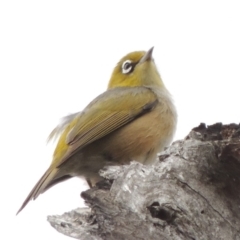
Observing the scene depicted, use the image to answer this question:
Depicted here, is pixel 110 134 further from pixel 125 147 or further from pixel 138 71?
pixel 138 71

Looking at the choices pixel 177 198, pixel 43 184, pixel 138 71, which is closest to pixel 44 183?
pixel 43 184

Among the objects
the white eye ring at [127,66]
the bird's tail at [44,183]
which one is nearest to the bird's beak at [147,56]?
the white eye ring at [127,66]

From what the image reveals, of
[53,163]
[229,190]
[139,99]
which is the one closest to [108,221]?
[229,190]

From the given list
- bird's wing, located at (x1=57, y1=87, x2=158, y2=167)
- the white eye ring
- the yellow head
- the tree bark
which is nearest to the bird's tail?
bird's wing, located at (x1=57, y1=87, x2=158, y2=167)

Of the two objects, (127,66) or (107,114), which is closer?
(107,114)

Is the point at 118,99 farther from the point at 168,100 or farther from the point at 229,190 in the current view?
the point at 229,190

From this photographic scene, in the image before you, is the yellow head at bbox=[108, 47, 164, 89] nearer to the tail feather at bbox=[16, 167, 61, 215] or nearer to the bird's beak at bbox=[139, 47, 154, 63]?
the bird's beak at bbox=[139, 47, 154, 63]

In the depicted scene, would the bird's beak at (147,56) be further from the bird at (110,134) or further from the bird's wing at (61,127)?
the bird's wing at (61,127)
